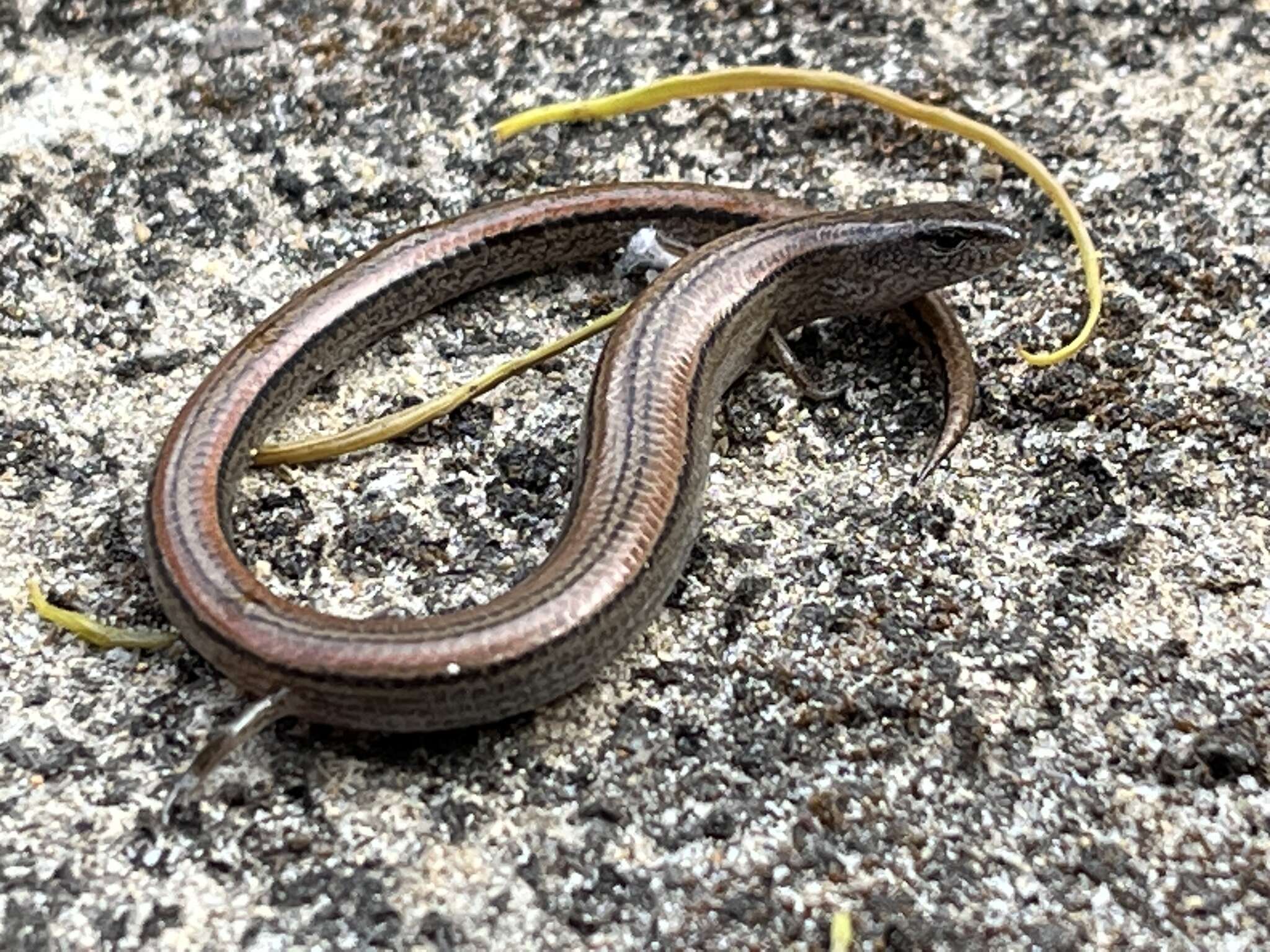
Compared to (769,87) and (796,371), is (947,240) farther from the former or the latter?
(769,87)

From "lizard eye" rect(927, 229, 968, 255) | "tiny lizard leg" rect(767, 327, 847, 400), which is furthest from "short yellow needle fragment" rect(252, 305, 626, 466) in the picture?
"lizard eye" rect(927, 229, 968, 255)

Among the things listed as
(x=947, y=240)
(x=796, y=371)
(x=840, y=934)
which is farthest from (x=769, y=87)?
(x=840, y=934)

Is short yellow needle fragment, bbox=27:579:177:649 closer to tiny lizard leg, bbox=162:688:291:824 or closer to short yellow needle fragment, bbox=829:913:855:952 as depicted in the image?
tiny lizard leg, bbox=162:688:291:824

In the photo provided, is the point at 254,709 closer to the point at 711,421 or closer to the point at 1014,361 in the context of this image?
the point at 711,421

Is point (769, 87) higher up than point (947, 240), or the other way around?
point (769, 87)

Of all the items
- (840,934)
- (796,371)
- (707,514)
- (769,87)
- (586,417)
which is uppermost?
(769,87)

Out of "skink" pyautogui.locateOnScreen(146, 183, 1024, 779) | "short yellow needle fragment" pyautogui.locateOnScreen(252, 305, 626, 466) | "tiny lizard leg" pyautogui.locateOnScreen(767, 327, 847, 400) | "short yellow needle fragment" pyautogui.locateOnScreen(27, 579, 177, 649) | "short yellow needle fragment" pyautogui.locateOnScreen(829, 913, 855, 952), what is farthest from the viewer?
"tiny lizard leg" pyautogui.locateOnScreen(767, 327, 847, 400)

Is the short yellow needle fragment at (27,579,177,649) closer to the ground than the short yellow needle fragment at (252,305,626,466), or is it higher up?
closer to the ground

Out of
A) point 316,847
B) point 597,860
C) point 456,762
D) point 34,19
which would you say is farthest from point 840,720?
point 34,19
